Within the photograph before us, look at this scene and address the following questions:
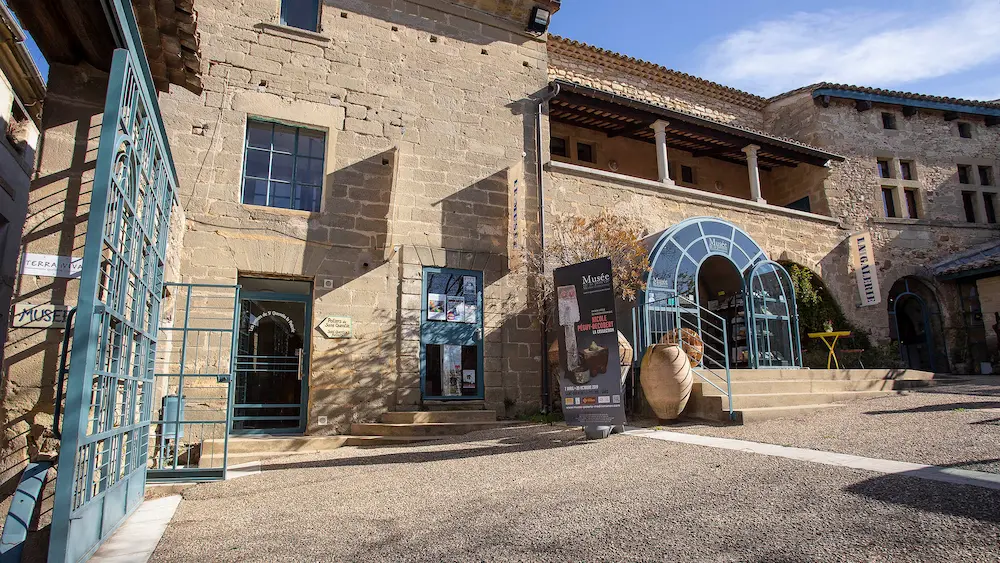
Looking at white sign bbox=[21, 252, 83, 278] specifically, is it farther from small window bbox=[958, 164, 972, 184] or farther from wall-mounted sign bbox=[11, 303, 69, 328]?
small window bbox=[958, 164, 972, 184]

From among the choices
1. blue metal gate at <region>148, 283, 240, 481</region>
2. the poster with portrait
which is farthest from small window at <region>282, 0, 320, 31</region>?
the poster with portrait

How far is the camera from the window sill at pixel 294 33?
9.15 meters

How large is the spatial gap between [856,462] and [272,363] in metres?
7.03

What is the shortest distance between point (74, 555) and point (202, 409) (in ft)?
16.0

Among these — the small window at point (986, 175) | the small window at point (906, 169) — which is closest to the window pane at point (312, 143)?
the small window at point (906, 169)

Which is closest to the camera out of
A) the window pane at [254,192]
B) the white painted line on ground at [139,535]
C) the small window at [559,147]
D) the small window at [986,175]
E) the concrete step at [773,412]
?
the white painted line on ground at [139,535]

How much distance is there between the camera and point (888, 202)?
50.9 ft

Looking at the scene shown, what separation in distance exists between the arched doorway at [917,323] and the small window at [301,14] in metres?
14.1

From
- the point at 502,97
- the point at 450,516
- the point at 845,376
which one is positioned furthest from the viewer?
the point at 502,97

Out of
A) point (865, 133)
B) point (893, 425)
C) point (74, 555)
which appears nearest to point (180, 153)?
point (74, 555)

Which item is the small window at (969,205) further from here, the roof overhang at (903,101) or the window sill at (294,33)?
the window sill at (294,33)

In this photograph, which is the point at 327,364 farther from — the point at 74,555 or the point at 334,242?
the point at 74,555

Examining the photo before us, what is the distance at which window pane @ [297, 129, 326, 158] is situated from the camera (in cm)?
911

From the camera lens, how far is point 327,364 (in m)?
8.44
